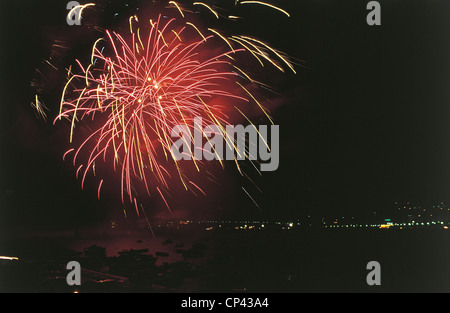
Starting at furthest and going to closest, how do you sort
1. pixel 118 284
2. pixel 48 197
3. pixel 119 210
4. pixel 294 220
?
1. pixel 294 220
2. pixel 119 210
3. pixel 48 197
4. pixel 118 284

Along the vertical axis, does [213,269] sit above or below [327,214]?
below

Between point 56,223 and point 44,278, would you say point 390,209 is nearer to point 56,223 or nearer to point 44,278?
point 56,223

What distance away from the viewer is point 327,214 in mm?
68062

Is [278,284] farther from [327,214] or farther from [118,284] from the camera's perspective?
[327,214]

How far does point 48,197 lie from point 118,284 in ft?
92.2

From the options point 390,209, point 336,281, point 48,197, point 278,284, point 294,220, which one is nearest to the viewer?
point 278,284

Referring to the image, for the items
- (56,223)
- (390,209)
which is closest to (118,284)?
(56,223)
